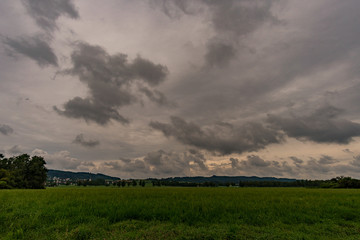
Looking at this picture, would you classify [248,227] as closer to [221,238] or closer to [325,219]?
[221,238]

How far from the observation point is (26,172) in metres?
80.1

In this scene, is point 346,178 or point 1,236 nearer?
point 1,236

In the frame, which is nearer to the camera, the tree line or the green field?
the green field

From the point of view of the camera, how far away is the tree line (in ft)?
240

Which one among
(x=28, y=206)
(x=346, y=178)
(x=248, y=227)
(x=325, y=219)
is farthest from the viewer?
(x=346, y=178)

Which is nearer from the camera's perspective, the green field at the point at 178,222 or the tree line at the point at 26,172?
the green field at the point at 178,222

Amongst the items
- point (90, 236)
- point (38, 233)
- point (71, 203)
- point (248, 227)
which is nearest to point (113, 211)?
point (90, 236)

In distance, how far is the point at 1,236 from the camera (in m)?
10.2

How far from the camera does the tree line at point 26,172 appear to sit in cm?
7306

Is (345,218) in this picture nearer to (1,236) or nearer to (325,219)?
(325,219)

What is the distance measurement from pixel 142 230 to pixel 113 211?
3.91 m

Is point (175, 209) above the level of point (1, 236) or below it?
above

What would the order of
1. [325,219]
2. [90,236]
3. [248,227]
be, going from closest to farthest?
[90,236], [248,227], [325,219]

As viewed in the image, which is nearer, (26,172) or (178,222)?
(178,222)
